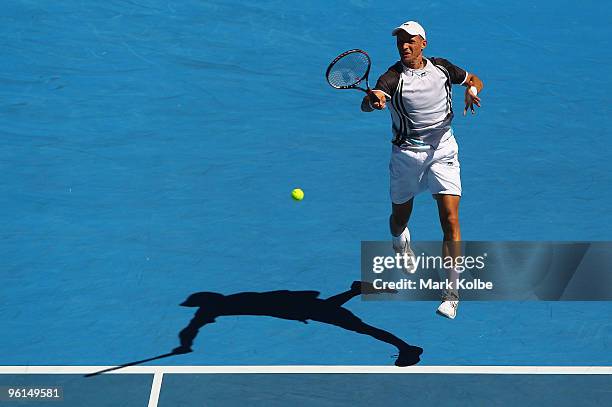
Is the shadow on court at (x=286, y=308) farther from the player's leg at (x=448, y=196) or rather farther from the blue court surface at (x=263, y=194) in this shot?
the player's leg at (x=448, y=196)

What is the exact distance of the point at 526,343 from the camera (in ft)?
39.6

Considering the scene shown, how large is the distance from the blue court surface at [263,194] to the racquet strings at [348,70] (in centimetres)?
236

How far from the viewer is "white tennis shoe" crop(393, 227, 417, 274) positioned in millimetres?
13023

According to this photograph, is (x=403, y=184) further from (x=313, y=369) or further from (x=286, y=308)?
(x=313, y=369)

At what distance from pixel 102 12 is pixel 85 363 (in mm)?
8614

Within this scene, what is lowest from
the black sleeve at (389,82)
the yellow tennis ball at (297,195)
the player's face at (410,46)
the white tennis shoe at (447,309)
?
the white tennis shoe at (447,309)

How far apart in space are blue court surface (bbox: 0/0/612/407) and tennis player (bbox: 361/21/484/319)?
1.23m

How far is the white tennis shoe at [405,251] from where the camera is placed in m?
13.0

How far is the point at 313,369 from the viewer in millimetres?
11664

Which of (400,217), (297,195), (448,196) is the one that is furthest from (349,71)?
(297,195)
